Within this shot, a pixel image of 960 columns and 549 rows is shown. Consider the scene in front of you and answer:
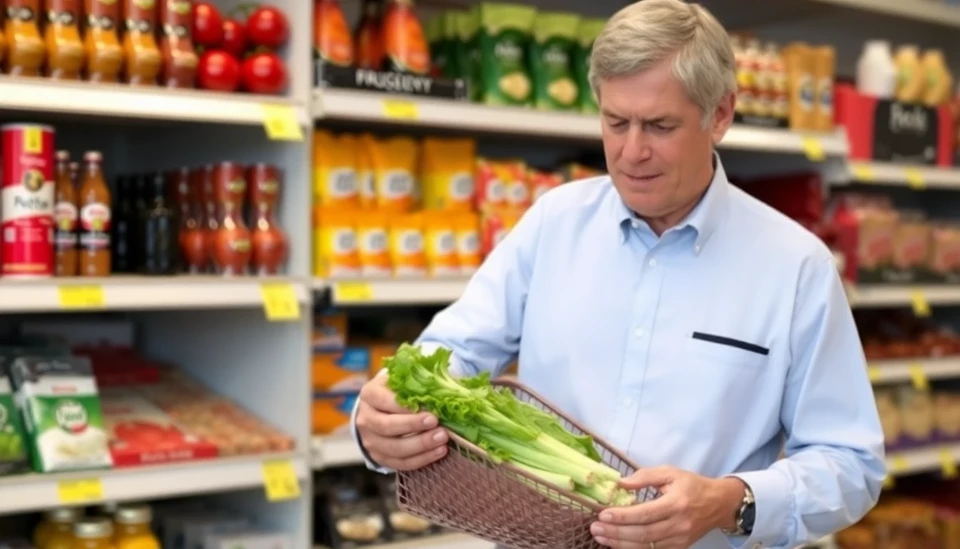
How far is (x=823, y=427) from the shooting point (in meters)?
1.82

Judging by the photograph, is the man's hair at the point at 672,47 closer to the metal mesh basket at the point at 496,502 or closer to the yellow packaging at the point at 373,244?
the metal mesh basket at the point at 496,502

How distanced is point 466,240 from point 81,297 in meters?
1.08

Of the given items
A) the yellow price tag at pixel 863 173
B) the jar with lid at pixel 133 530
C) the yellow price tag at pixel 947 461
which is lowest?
the yellow price tag at pixel 947 461

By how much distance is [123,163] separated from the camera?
3.31 m

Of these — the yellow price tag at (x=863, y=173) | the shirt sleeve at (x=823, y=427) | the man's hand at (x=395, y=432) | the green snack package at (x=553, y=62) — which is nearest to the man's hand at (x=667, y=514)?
the shirt sleeve at (x=823, y=427)

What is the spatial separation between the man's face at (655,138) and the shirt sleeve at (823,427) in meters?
0.26

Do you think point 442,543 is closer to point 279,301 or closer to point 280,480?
point 280,480

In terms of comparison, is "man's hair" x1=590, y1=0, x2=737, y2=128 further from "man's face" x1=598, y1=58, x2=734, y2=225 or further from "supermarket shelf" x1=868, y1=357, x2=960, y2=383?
"supermarket shelf" x1=868, y1=357, x2=960, y2=383

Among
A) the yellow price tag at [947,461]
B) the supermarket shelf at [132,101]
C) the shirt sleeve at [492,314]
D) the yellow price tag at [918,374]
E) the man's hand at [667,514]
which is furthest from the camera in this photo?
the yellow price tag at [947,461]

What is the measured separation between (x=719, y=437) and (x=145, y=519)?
142 cm

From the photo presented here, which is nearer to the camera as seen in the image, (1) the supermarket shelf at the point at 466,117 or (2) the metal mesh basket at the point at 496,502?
(2) the metal mesh basket at the point at 496,502

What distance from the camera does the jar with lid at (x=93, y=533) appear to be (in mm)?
2508

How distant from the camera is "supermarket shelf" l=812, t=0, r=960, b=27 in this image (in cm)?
395

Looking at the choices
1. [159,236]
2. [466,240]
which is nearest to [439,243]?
[466,240]
